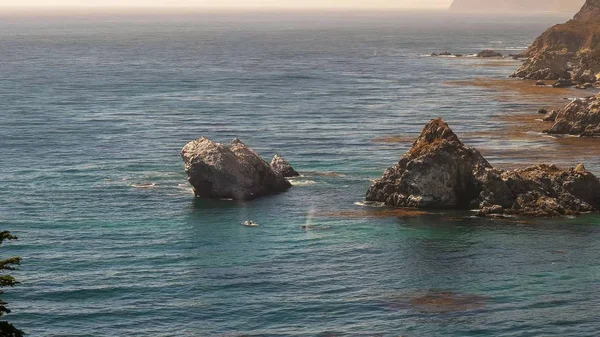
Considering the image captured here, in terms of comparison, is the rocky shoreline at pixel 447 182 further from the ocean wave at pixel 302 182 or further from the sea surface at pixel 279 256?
the ocean wave at pixel 302 182

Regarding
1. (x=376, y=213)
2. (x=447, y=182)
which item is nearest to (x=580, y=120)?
(x=447, y=182)

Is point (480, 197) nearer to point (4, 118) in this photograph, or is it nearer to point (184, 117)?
point (184, 117)

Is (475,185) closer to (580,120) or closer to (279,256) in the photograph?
(279,256)

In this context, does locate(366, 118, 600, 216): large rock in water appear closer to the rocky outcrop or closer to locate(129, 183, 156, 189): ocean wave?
locate(129, 183, 156, 189): ocean wave

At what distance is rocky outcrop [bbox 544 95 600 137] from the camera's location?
149 m

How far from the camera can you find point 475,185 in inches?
4117

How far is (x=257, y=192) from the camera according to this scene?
111 m

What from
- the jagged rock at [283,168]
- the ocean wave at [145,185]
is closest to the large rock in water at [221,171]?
the ocean wave at [145,185]

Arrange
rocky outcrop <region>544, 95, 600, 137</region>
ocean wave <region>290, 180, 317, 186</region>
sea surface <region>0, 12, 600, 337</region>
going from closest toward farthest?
sea surface <region>0, 12, 600, 337</region>, ocean wave <region>290, 180, 317, 186</region>, rocky outcrop <region>544, 95, 600, 137</region>

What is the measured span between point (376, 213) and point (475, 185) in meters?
9.82

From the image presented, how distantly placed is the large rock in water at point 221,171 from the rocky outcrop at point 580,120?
55.8 m

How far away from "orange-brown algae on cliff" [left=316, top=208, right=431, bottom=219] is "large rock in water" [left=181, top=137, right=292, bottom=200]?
31.8 feet

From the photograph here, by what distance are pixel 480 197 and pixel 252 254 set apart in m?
24.9

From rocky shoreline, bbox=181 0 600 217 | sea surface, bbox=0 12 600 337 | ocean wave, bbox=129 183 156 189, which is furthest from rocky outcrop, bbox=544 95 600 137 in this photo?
ocean wave, bbox=129 183 156 189
